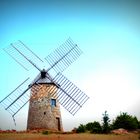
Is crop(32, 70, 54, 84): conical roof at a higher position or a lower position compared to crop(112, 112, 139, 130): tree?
higher

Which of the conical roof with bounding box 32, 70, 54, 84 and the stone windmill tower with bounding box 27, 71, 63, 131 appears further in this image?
the conical roof with bounding box 32, 70, 54, 84

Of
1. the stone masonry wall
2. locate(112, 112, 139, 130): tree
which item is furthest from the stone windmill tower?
locate(112, 112, 139, 130): tree

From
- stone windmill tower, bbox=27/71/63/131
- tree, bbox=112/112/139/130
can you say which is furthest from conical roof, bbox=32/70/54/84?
tree, bbox=112/112/139/130

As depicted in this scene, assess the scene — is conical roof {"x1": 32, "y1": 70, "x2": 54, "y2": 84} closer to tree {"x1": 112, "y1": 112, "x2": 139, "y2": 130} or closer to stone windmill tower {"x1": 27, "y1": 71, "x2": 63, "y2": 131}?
stone windmill tower {"x1": 27, "y1": 71, "x2": 63, "y2": 131}

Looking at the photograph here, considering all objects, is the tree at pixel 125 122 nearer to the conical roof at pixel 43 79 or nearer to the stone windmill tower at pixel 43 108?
the stone windmill tower at pixel 43 108

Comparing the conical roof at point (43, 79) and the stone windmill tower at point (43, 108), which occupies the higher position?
the conical roof at point (43, 79)

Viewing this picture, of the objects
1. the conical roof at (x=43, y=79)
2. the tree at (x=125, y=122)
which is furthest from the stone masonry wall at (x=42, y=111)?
the tree at (x=125, y=122)

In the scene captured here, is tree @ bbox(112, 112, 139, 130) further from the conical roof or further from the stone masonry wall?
the conical roof

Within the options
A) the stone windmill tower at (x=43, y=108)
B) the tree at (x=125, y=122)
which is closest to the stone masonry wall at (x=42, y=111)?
the stone windmill tower at (x=43, y=108)

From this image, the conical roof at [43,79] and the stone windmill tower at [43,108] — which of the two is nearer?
the stone windmill tower at [43,108]

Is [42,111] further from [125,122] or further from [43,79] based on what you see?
[125,122]

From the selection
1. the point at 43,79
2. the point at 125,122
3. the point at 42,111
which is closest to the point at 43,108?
the point at 42,111

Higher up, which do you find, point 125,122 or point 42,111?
point 42,111

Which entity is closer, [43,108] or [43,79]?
[43,108]
